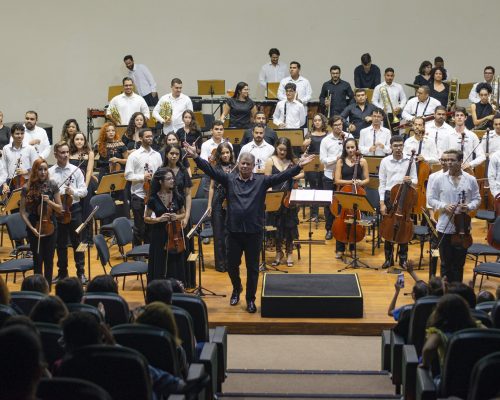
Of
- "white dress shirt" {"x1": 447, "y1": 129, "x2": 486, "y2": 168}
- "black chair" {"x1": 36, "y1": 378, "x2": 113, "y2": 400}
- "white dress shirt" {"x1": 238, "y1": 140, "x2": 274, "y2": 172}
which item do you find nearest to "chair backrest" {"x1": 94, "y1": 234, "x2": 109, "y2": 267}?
"white dress shirt" {"x1": 238, "y1": 140, "x2": 274, "y2": 172}

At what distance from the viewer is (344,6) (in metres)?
16.0

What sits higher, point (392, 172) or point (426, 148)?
point (426, 148)

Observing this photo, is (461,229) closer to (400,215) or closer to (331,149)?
(400,215)

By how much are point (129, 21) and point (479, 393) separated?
12713 millimetres

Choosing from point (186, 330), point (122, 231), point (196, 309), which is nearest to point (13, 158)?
point (122, 231)

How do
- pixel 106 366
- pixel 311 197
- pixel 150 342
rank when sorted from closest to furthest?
pixel 106 366
pixel 150 342
pixel 311 197

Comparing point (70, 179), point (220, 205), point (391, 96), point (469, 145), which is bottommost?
point (220, 205)

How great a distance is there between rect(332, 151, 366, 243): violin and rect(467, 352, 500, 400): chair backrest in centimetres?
503

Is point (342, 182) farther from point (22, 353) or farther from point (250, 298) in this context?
point (22, 353)

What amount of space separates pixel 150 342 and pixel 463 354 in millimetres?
1714

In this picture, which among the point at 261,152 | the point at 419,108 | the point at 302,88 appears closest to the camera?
the point at 261,152

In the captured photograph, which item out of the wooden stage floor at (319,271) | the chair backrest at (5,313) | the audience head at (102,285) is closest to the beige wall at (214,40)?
the wooden stage floor at (319,271)

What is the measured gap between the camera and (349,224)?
9.57 metres

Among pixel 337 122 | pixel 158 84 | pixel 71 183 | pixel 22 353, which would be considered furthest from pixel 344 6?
pixel 22 353
